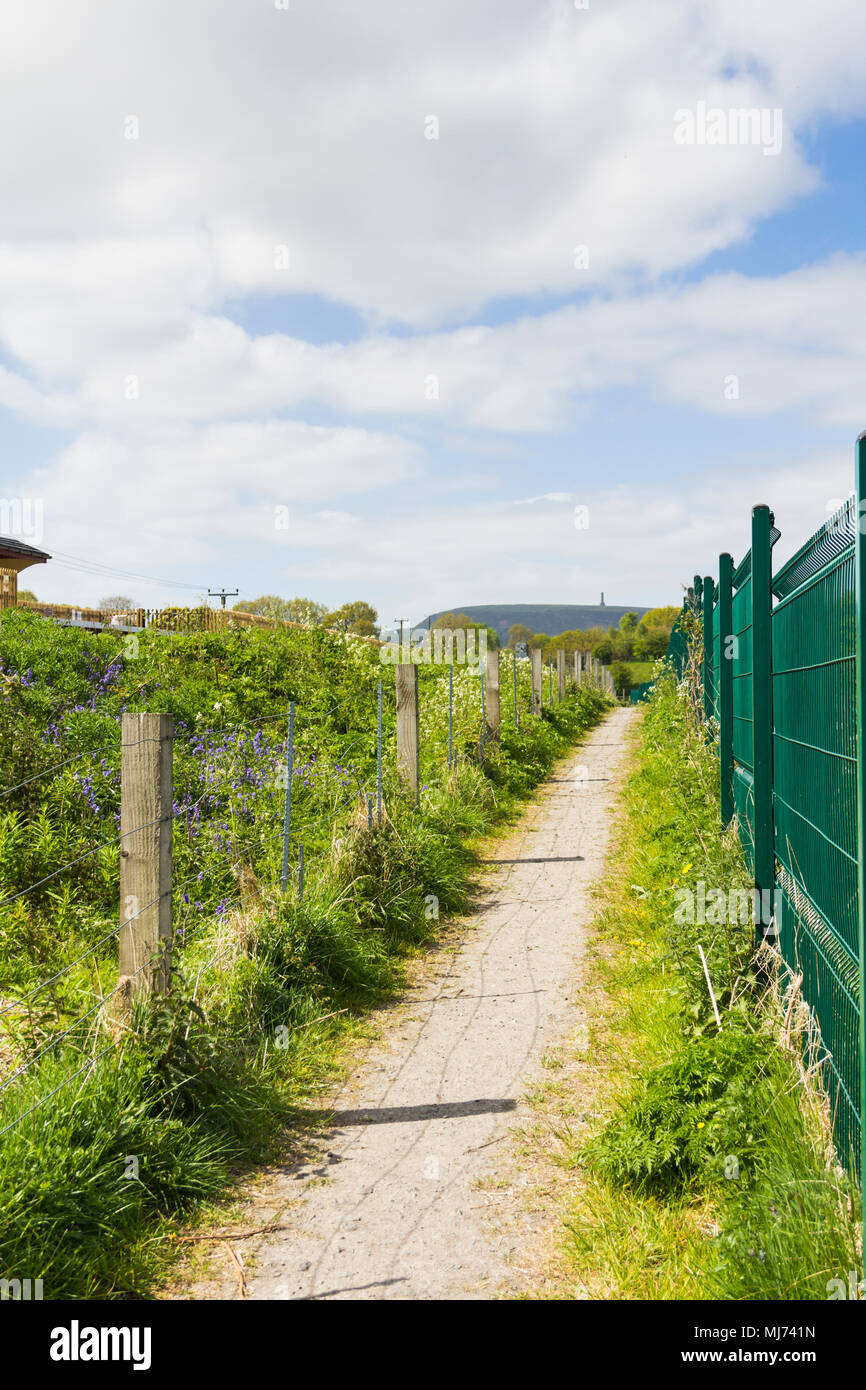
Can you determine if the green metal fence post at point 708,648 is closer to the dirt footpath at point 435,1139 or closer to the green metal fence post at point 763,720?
the dirt footpath at point 435,1139

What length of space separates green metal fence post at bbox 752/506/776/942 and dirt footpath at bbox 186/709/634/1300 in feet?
4.10

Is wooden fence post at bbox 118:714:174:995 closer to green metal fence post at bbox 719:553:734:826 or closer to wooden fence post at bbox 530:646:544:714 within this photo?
green metal fence post at bbox 719:553:734:826

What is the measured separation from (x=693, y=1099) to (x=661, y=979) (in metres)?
1.67

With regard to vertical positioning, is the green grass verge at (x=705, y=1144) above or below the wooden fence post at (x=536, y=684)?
below

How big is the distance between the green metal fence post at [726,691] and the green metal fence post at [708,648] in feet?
8.78

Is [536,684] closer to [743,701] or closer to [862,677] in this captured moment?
[743,701]

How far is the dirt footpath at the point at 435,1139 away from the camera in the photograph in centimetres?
279

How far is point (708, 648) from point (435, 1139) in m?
7.41

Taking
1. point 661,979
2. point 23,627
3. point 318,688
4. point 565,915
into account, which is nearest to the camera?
point 661,979

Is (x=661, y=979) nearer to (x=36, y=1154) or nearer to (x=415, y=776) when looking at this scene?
(x=36, y=1154)

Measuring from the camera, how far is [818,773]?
3143 mm

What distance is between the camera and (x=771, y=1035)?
3.60 m

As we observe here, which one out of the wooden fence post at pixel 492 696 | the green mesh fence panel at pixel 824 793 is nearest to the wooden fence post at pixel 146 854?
the green mesh fence panel at pixel 824 793
